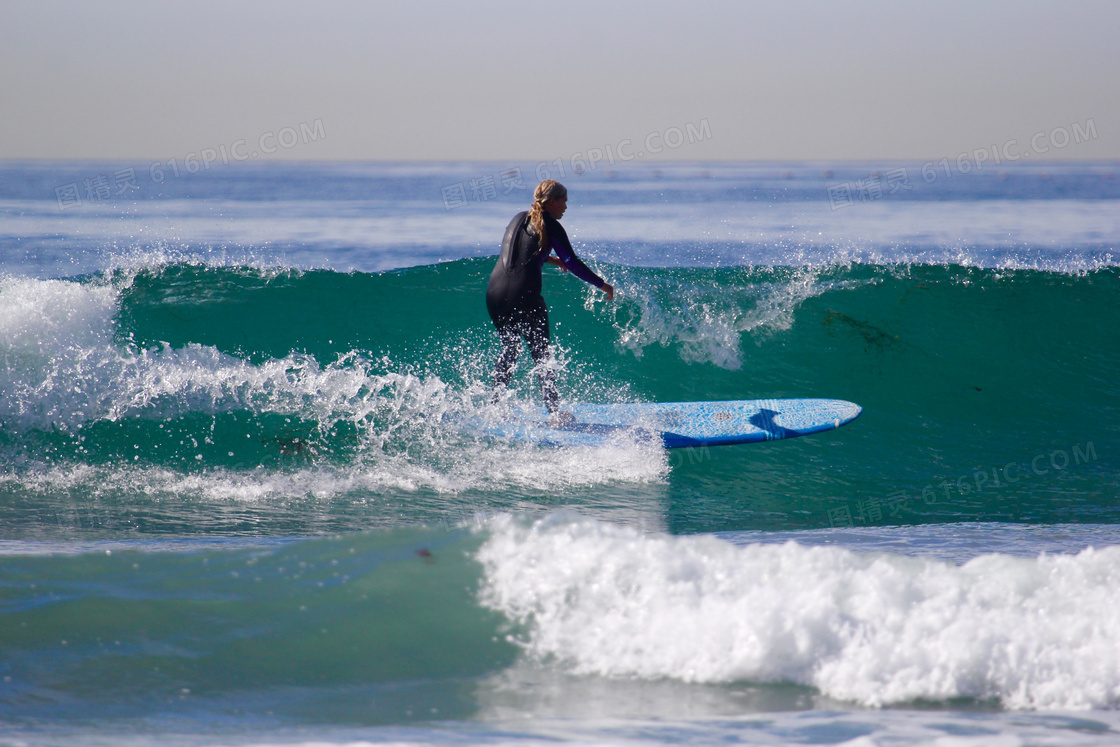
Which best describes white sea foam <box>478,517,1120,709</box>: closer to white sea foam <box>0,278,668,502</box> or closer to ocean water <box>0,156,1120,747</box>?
ocean water <box>0,156,1120,747</box>

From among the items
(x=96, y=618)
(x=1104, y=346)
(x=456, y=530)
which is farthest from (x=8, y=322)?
(x=1104, y=346)

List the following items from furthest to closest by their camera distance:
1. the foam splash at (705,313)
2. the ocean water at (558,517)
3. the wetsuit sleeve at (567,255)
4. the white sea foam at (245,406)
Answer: the foam splash at (705,313), the white sea foam at (245,406), the wetsuit sleeve at (567,255), the ocean water at (558,517)

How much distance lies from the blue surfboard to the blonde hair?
1.26 m

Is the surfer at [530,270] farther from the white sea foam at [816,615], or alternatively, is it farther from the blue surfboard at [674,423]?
the white sea foam at [816,615]

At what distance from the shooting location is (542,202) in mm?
5016

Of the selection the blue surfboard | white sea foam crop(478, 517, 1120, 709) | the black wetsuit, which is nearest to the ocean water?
white sea foam crop(478, 517, 1120, 709)

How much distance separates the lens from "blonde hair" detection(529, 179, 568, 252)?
196 inches

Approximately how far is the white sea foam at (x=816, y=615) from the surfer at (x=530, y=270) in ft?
7.18

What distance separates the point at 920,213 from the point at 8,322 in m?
24.8

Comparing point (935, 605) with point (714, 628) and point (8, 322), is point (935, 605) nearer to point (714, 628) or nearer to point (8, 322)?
point (714, 628)

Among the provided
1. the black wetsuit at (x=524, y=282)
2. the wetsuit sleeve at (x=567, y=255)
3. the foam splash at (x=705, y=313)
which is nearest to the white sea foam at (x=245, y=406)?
the black wetsuit at (x=524, y=282)

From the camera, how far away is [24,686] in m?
2.56

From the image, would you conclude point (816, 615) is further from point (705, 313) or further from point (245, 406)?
point (705, 313)

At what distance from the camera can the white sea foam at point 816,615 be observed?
265cm
